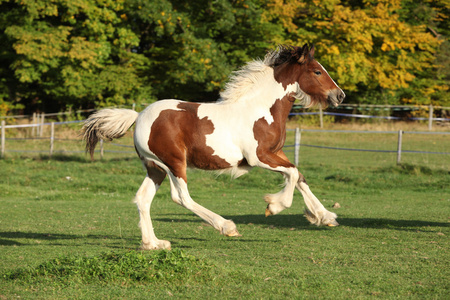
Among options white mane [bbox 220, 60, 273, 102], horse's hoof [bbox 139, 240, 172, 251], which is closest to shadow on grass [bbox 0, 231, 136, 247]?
horse's hoof [bbox 139, 240, 172, 251]

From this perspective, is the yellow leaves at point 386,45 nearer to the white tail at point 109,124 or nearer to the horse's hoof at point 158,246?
the white tail at point 109,124

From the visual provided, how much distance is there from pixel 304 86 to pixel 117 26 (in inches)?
1021

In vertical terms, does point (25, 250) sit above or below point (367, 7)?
below

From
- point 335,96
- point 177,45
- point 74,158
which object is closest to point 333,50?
point 177,45

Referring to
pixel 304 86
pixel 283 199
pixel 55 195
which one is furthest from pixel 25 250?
pixel 55 195

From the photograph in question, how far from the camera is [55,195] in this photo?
15.1 metres

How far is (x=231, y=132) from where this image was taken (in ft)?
24.7

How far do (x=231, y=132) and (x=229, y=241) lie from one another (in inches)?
66.3

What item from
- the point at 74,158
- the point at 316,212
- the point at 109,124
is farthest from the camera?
the point at 74,158

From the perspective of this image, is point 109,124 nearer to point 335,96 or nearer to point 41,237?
point 41,237

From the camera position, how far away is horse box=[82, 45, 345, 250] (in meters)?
7.48

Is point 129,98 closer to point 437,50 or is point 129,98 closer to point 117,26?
point 117,26

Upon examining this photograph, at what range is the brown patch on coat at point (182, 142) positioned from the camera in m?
7.50

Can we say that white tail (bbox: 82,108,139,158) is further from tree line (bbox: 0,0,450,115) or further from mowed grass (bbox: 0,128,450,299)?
tree line (bbox: 0,0,450,115)
